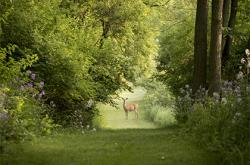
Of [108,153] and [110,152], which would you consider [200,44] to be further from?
[108,153]

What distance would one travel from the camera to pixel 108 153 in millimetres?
8953

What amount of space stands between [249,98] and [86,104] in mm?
12484

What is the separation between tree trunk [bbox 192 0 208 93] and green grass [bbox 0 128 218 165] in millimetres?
4238

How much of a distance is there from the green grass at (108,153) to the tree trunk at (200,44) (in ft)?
13.9

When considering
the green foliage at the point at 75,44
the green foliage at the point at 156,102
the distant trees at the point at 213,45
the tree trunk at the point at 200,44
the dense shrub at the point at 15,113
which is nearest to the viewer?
the dense shrub at the point at 15,113

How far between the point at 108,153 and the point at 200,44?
671cm

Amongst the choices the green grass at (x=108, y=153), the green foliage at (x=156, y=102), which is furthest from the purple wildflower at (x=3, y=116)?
the green foliage at (x=156, y=102)

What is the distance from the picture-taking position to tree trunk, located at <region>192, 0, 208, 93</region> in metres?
14.6

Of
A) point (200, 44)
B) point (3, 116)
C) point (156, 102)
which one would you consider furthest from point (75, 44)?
point (156, 102)

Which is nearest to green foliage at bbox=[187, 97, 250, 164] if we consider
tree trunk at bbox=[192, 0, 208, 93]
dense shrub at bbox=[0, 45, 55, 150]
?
dense shrub at bbox=[0, 45, 55, 150]

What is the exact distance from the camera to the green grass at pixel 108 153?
8016mm

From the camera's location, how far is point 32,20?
15.2 metres

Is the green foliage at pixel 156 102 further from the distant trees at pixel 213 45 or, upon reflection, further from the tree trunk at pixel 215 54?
the tree trunk at pixel 215 54

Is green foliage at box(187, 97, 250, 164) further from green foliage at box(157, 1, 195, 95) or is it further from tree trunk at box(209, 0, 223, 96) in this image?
green foliage at box(157, 1, 195, 95)
